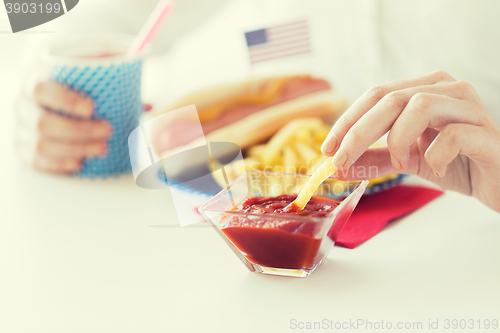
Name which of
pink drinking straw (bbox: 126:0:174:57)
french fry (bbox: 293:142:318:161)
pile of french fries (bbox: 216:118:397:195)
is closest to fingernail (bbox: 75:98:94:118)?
pink drinking straw (bbox: 126:0:174:57)

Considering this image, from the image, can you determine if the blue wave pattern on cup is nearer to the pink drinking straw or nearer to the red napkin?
the pink drinking straw

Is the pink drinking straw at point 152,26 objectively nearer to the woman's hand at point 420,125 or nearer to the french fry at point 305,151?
the french fry at point 305,151

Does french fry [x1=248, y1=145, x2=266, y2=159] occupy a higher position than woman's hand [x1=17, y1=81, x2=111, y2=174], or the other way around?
woman's hand [x1=17, y1=81, x2=111, y2=174]

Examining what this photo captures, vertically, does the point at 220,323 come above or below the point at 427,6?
below

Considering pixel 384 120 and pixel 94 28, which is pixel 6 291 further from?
pixel 94 28

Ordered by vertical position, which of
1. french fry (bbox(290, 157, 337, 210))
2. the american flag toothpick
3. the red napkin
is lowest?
the red napkin

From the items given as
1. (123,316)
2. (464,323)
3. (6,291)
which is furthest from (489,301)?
(6,291)

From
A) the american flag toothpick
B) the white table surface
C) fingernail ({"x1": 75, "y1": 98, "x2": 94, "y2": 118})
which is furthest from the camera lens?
the american flag toothpick

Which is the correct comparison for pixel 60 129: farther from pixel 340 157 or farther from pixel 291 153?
pixel 340 157
